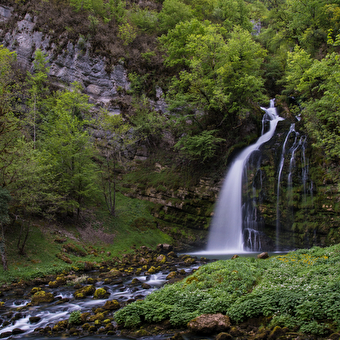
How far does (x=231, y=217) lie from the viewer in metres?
22.0

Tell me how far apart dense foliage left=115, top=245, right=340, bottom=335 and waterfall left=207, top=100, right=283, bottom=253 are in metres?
11.7

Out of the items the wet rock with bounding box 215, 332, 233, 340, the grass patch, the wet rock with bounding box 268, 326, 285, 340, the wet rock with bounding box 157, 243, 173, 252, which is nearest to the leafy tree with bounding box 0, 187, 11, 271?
the grass patch

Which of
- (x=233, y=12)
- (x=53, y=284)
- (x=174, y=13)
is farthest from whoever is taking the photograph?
(x=233, y=12)

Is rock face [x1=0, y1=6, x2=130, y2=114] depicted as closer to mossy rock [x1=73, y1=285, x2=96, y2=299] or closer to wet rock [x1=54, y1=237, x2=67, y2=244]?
wet rock [x1=54, y1=237, x2=67, y2=244]

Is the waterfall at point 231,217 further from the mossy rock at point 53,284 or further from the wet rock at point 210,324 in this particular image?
the wet rock at point 210,324

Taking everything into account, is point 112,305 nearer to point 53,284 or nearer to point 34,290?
point 34,290

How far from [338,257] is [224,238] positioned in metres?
13.2

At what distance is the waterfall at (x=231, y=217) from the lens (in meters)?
21.2

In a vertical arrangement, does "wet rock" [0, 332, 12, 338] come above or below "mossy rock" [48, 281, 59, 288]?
above

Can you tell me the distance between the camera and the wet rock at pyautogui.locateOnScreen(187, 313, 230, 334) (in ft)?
21.4

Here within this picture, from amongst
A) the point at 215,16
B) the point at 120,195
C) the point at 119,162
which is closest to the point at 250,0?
the point at 215,16

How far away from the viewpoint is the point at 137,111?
30.5 meters

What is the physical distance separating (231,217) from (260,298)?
602 inches

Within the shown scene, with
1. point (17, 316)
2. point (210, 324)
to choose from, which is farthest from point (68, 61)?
point (210, 324)
